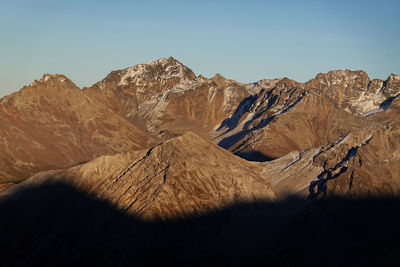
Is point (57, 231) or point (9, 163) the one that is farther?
point (9, 163)

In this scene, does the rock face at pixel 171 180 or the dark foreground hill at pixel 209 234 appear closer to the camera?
the dark foreground hill at pixel 209 234

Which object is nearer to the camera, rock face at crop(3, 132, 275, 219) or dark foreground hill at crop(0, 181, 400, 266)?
dark foreground hill at crop(0, 181, 400, 266)

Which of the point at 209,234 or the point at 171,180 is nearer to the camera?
the point at 209,234

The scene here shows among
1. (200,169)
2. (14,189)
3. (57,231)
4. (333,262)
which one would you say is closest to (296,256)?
(333,262)

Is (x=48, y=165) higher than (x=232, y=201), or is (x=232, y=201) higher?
(x=48, y=165)

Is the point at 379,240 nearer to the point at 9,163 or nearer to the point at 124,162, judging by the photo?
the point at 124,162

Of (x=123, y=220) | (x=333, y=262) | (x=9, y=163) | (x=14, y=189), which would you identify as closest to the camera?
(x=333, y=262)

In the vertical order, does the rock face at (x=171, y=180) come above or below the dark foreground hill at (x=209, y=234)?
above

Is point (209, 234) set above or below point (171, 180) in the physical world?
below
